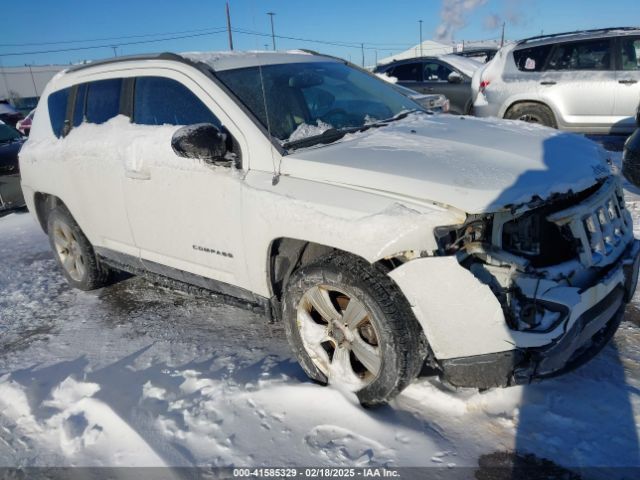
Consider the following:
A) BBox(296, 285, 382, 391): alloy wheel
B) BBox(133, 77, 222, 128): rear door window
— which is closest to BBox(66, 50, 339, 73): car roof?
BBox(133, 77, 222, 128): rear door window

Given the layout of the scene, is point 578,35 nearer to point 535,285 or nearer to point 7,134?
point 535,285

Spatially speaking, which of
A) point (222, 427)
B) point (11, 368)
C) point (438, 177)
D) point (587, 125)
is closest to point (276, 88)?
point (438, 177)

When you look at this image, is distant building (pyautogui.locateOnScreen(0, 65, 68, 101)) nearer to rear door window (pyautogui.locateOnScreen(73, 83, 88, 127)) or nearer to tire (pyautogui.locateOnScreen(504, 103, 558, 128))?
tire (pyautogui.locateOnScreen(504, 103, 558, 128))

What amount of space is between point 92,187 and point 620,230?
3523 millimetres

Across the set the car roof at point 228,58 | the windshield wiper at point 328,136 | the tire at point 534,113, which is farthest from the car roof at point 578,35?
the windshield wiper at point 328,136

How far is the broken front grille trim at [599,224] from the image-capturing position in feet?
7.61

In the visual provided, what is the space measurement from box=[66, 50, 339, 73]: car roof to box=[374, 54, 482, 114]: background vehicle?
23.1 feet

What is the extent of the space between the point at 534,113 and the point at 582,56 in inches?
42.8

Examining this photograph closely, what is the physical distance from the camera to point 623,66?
773 cm

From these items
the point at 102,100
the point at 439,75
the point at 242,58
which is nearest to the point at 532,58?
the point at 439,75

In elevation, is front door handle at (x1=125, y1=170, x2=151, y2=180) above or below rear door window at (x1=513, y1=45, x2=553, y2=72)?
below

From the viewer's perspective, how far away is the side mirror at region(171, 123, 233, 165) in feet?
8.73

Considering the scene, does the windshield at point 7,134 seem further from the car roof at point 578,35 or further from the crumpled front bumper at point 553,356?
the car roof at point 578,35

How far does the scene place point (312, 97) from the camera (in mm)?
3396
